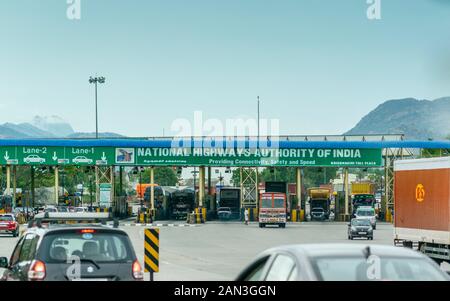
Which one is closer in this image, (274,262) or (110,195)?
(274,262)

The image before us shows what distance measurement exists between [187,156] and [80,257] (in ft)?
211

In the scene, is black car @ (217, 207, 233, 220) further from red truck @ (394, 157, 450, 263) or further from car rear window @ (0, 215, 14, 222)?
red truck @ (394, 157, 450, 263)

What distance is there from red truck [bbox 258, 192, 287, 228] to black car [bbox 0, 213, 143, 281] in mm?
56678

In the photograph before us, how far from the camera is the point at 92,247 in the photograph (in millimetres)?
14062

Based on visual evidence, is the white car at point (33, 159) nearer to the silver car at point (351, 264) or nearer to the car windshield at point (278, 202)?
the car windshield at point (278, 202)

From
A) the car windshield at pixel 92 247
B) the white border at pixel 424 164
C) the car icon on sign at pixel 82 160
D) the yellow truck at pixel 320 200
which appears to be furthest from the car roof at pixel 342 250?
the yellow truck at pixel 320 200

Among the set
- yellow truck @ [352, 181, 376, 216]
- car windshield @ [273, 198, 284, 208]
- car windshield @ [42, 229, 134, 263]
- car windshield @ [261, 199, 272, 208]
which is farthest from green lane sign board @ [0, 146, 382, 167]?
car windshield @ [42, 229, 134, 263]

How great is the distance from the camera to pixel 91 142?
76.8 meters

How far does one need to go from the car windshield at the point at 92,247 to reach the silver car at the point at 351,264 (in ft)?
17.8

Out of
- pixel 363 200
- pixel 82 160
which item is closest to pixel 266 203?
pixel 82 160
